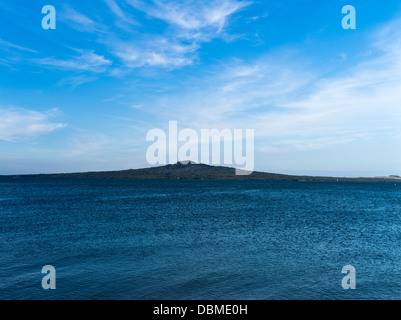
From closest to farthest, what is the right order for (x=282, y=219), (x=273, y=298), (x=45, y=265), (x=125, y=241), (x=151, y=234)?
(x=273, y=298), (x=45, y=265), (x=125, y=241), (x=151, y=234), (x=282, y=219)

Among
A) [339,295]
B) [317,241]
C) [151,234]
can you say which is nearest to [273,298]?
[339,295]

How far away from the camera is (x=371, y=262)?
918 inches

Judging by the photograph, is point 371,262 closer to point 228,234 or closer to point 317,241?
point 317,241
